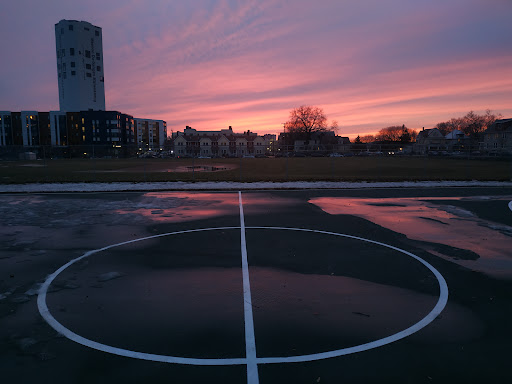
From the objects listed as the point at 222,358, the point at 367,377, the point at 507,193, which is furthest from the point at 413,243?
the point at 507,193

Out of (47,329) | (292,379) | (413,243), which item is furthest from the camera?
(413,243)

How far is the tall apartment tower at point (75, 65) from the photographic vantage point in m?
117

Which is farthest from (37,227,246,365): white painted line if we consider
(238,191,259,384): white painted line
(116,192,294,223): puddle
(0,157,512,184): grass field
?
(0,157,512,184): grass field

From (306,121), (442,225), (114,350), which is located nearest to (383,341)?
(114,350)

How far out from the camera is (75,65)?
117188 millimetres

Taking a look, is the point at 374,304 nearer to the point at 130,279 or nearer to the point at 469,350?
the point at 469,350

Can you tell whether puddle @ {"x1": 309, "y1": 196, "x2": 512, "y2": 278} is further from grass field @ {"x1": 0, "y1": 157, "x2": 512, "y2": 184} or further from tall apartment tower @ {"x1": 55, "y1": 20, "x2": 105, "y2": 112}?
tall apartment tower @ {"x1": 55, "y1": 20, "x2": 105, "y2": 112}

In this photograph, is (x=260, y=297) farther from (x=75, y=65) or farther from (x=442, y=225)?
(x=75, y=65)

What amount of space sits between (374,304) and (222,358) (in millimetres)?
2899

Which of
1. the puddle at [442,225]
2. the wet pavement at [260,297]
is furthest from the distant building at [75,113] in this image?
the wet pavement at [260,297]

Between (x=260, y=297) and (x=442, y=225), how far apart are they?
851 cm

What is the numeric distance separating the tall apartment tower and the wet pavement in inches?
4827

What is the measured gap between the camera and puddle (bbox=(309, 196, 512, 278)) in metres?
8.30

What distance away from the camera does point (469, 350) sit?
4582 mm
